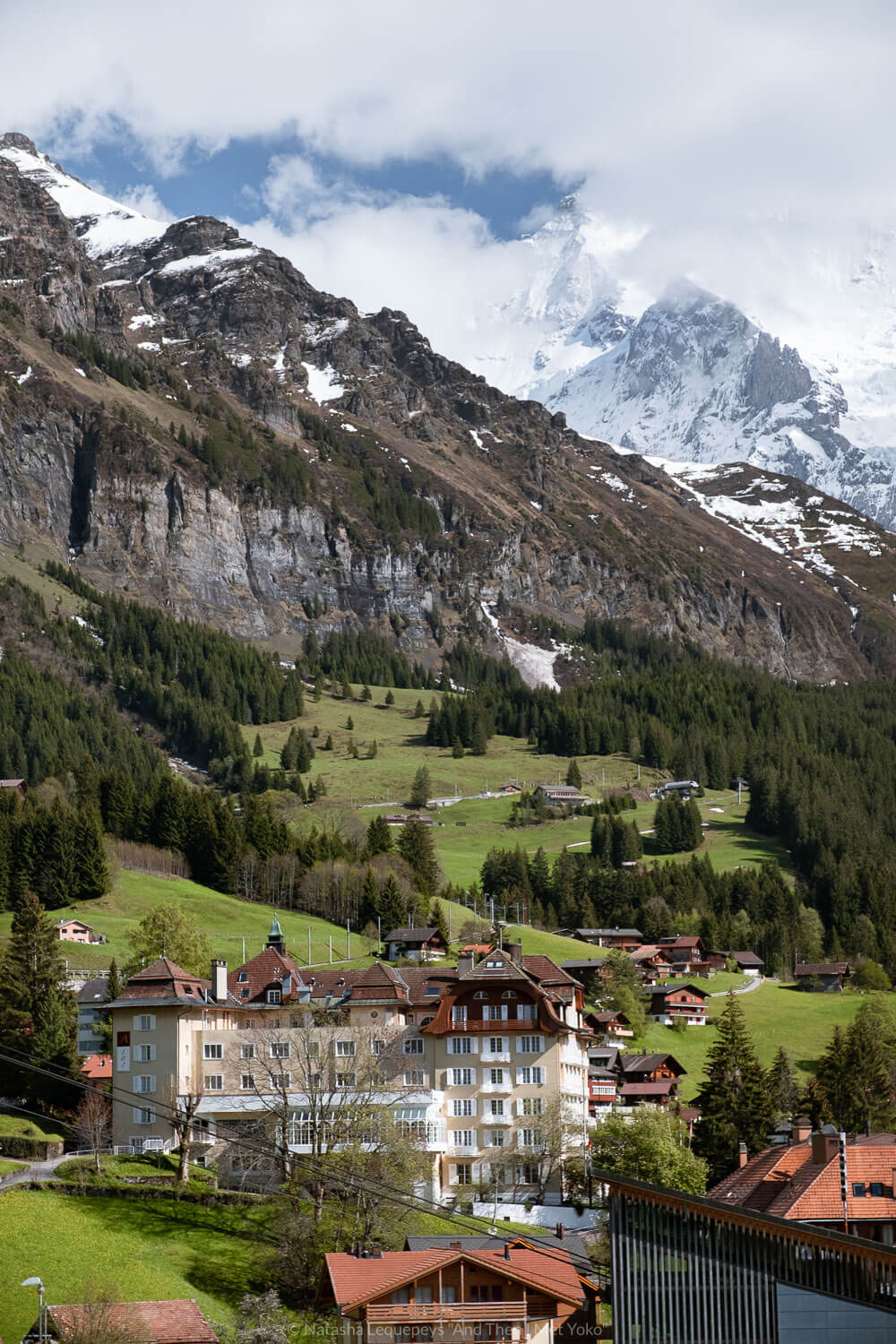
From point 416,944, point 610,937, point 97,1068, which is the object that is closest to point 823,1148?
point 97,1068

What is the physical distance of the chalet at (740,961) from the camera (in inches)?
6747

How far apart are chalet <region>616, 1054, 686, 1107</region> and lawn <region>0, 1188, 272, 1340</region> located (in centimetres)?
4044

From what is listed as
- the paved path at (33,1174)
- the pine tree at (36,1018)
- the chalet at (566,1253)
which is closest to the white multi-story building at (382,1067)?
the pine tree at (36,1018)

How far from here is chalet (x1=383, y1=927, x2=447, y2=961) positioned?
5472 inches

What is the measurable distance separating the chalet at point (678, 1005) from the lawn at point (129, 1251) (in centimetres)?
7216

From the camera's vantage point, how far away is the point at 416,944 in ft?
457

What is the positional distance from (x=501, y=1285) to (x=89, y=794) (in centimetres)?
12785

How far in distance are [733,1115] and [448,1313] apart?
38235mm

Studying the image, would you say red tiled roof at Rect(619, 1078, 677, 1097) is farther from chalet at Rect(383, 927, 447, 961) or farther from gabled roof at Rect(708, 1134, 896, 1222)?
gabled roof at Rect(708, 1134, 896, 1222)

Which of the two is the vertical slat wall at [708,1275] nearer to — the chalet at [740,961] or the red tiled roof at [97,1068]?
the red tiled roof at [97,1068]

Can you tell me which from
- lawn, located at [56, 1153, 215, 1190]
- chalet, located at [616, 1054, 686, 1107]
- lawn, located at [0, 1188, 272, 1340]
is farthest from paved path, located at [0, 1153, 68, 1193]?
chalet, located at [616, 1054, 686, 1107]

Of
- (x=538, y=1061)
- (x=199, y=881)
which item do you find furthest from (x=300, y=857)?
(x=538, y=1061)

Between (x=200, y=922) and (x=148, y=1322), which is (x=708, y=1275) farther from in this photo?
(x=200, y=922)

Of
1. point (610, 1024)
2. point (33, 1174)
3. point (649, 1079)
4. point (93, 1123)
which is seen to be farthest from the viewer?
point (610, 1024)
